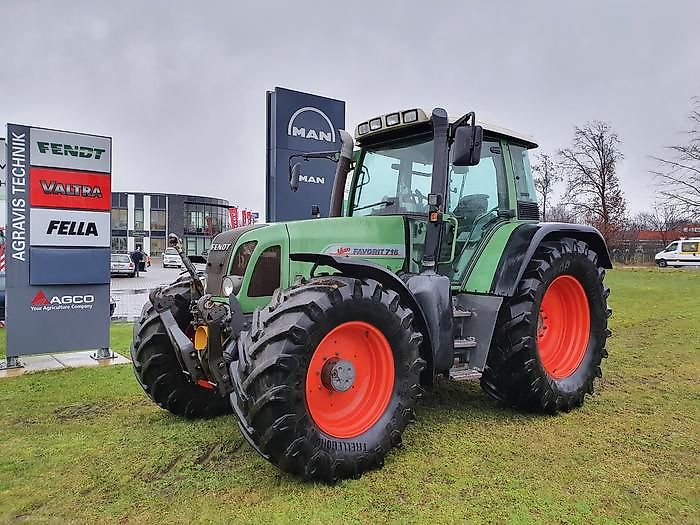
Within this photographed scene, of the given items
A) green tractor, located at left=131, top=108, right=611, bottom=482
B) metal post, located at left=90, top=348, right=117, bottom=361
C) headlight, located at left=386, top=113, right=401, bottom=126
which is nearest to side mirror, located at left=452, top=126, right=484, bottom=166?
green tractor, located at left=131, top=108, right=611, bottom=482

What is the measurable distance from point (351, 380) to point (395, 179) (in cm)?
201

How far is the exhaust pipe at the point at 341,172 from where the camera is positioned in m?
5.18

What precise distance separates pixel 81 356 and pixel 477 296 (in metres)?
5.86

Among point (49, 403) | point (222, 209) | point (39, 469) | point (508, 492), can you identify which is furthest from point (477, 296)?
point (222, 209)

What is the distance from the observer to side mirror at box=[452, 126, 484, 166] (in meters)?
4.11

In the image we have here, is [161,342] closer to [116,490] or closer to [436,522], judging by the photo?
[116,490]

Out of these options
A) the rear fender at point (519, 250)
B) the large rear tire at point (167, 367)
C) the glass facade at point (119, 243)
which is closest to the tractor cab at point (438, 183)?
the rear fender at point (519, 250)

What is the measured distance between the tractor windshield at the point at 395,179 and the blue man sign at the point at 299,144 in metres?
1.69

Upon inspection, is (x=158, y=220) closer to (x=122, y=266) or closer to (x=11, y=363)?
(x=122, y=266)

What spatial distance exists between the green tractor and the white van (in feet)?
109

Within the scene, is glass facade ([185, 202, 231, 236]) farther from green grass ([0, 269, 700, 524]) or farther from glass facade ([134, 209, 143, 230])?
green grass ([0, 269, 700, 524])

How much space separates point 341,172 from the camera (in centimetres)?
521

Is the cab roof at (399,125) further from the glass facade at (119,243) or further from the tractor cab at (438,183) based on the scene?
the glass facade at (119,243)

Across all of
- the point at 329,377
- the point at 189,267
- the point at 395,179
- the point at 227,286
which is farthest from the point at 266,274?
the point at 395,179
